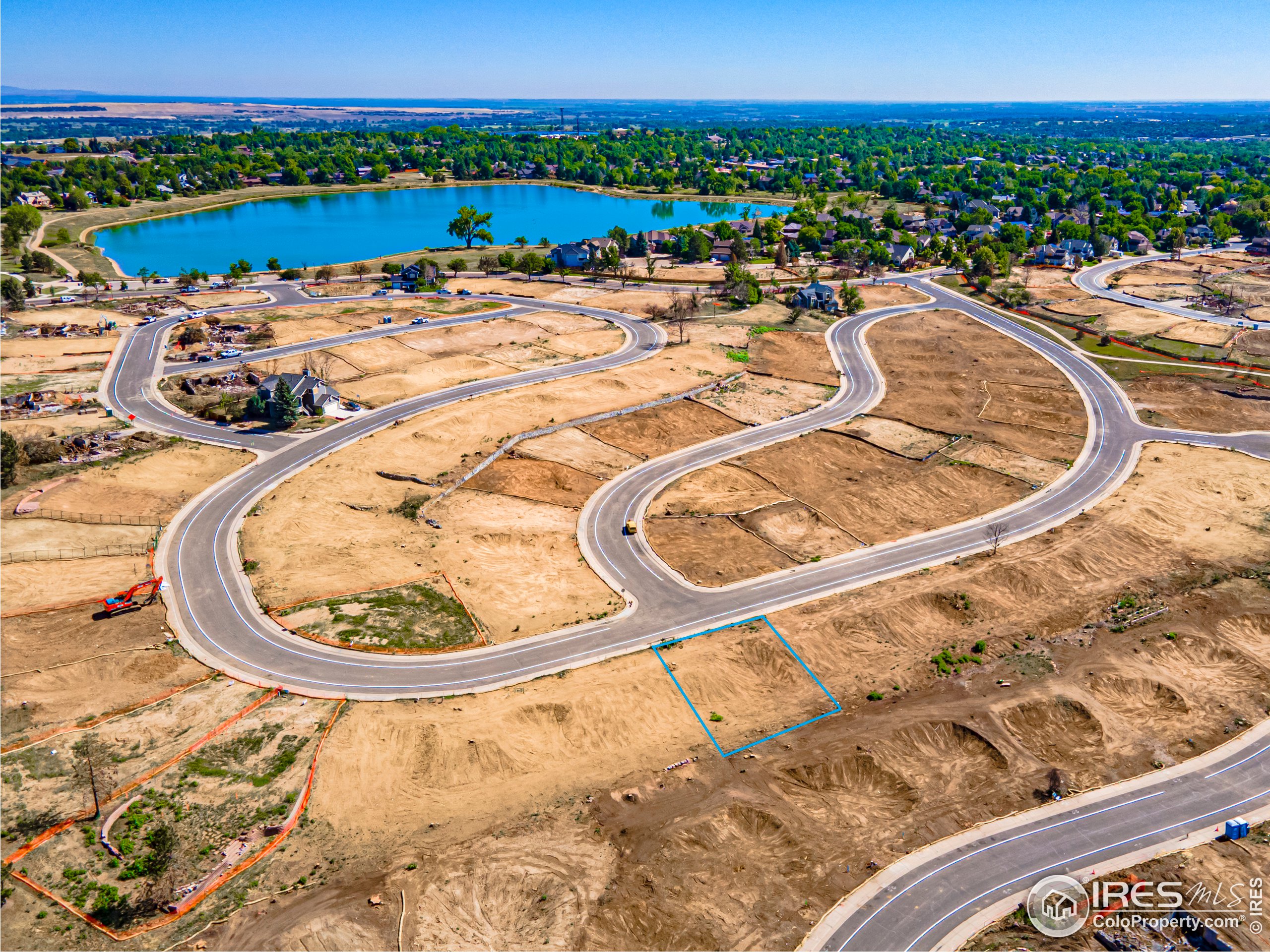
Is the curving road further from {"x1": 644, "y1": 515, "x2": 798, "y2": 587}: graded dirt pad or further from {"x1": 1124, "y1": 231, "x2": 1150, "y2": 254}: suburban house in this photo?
{"x1": 1124, "y1": 231, "x2": 1150, "y2": 254}: suburban house

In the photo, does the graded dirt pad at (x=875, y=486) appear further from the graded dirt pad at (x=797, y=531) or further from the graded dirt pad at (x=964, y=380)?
the graded dirt pad at (x=964, y=380)

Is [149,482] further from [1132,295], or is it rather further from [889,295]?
[1132,295]

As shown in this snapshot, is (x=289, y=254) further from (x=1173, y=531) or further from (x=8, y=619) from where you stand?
(x=1173, y=531)

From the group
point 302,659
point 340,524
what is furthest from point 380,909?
point 340,524

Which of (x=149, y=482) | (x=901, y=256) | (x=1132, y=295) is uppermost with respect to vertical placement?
(x=901, y=256)

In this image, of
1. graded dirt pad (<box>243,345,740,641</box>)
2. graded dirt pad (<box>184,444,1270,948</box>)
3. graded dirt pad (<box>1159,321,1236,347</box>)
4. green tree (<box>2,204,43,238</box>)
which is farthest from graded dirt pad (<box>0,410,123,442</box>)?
graded dirt pad (<box>1159,321,1236,347</box>)

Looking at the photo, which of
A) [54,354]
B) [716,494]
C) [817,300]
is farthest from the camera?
[817,300]

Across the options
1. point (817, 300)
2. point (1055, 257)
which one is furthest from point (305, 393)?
point (1055, 257)
